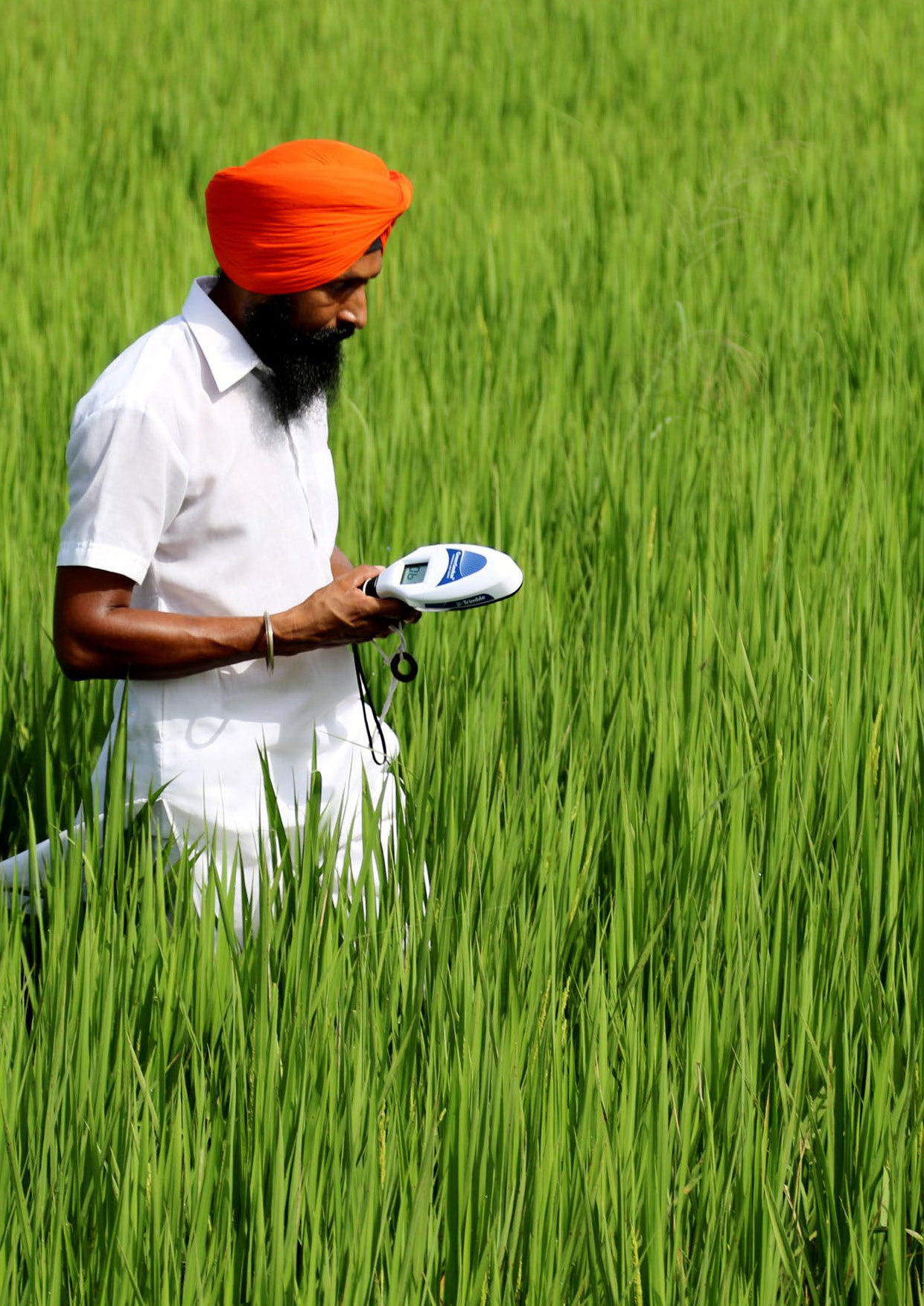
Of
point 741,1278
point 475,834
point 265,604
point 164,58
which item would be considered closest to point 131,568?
point 265,604

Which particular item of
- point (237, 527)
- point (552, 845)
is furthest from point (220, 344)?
point (552, 845)

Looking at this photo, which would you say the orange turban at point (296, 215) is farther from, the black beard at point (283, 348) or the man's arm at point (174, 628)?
the man's arm at point (174, 628)

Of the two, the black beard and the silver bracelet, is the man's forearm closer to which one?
the silver bracelet

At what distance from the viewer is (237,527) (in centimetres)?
169

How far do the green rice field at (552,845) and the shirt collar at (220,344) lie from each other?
0.48m

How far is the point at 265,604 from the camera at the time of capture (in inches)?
67.7

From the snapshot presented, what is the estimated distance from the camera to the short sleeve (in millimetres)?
1564

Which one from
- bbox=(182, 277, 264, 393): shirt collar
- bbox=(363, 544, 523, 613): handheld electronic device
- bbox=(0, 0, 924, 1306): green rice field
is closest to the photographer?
bbox=(0, 0, 924, 1306): green rice field

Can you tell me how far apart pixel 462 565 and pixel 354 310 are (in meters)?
0.36

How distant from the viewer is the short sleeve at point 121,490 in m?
1.56

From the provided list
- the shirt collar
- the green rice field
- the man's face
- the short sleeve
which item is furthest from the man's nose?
the green rice field

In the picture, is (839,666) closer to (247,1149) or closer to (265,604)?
(265,604)

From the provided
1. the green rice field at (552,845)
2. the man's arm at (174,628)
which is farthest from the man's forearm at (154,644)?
the green rice field at (552,845)

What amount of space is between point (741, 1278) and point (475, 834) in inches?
25.4
